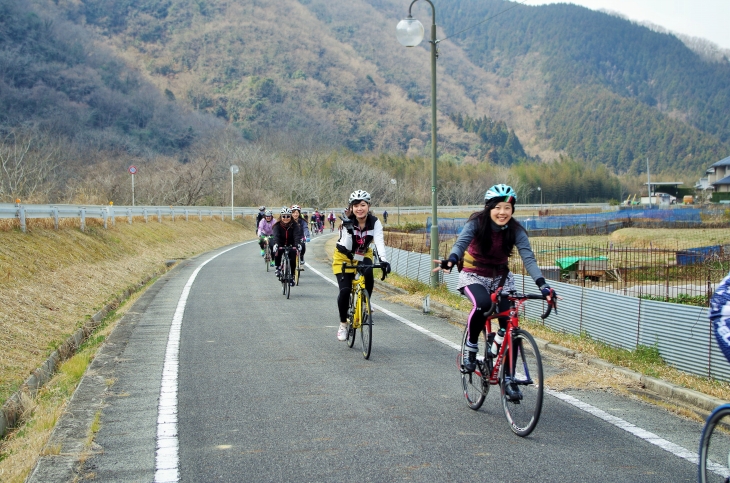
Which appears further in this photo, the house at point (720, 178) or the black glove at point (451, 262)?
the house at point (720, 178)

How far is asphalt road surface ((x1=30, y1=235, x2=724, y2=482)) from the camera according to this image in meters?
4.55

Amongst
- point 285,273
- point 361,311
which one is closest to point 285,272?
point 285,273

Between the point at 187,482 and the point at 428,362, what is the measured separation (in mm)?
4098

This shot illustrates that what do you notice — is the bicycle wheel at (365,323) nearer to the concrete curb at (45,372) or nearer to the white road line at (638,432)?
the white road line at (638,432)

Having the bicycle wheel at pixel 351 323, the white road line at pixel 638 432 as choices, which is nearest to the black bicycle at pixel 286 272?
the bicycle wheel at pixel 351 323

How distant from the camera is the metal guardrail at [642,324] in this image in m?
6.92

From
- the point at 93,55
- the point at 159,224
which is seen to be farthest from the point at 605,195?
the point at 159,224

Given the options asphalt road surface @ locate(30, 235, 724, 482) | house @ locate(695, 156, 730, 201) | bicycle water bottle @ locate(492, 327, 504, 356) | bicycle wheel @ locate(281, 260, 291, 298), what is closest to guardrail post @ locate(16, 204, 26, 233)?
bicycle wheel @ locate(281, 260, 291, 298)

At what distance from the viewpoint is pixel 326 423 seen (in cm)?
555

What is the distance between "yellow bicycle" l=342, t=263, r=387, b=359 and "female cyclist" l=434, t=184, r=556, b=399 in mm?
2271

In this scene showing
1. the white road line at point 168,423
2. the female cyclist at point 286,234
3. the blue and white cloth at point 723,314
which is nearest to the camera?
the blue and white cloth at point 723,314

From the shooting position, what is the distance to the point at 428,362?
7.99 meters

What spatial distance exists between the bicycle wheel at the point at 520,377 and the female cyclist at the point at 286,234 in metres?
9.94

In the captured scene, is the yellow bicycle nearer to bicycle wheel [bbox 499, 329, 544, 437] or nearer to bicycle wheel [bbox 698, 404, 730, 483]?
bicycle wheel [bbox 499, 329, 544, 437]
